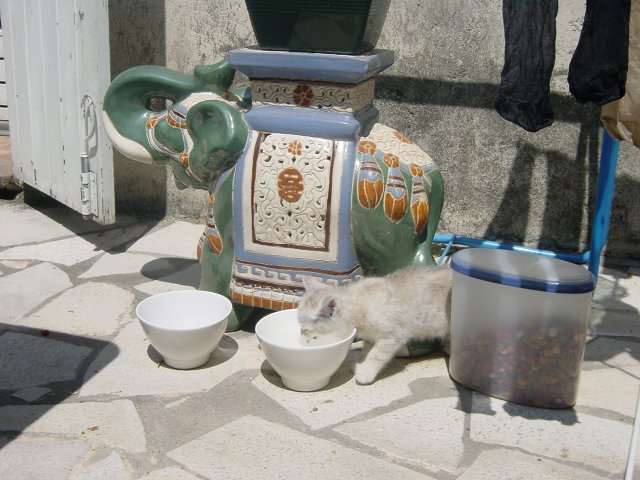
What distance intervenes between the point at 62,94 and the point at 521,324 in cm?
306

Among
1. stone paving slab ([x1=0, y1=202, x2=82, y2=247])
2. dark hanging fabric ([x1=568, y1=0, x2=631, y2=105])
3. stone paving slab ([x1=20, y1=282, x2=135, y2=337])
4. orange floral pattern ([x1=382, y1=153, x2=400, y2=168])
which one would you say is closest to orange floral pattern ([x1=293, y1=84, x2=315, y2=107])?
orange floral pattern ([x1=382, y1=153, x2=400, y2=168])

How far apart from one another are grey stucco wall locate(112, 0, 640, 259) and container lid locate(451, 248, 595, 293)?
5.07ft

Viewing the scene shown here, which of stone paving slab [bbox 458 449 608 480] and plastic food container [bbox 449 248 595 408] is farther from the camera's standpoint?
plastic food container [bbox 449 248 595 408]

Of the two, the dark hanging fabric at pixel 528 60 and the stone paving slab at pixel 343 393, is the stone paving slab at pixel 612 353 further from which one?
the dark hanging fabric at pixel 528 60

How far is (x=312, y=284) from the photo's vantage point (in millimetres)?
3094

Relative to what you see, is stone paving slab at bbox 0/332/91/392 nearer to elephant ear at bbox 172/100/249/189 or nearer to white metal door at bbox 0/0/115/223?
elephant ear at bbox 172/100/249/189

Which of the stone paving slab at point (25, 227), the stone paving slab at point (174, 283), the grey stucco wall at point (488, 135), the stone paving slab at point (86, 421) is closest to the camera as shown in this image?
the stone paving slab at point (86, 421)

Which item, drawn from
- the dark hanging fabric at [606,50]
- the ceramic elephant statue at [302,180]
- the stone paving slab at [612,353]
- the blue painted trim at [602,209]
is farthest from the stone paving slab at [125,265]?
the dark hanging fabric at [606,50]

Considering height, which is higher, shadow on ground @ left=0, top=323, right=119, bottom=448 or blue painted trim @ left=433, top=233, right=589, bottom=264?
blue painted trim @ left=433, top=233, right=589, bottom=264

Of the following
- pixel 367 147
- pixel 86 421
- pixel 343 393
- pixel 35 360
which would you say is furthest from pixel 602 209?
pixel 35 360

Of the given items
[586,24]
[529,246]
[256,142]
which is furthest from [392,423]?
[529,246]

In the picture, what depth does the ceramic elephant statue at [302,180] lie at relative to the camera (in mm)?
3195

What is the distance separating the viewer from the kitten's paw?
307cm

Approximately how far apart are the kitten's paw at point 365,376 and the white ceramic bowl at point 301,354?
116 millimetres
